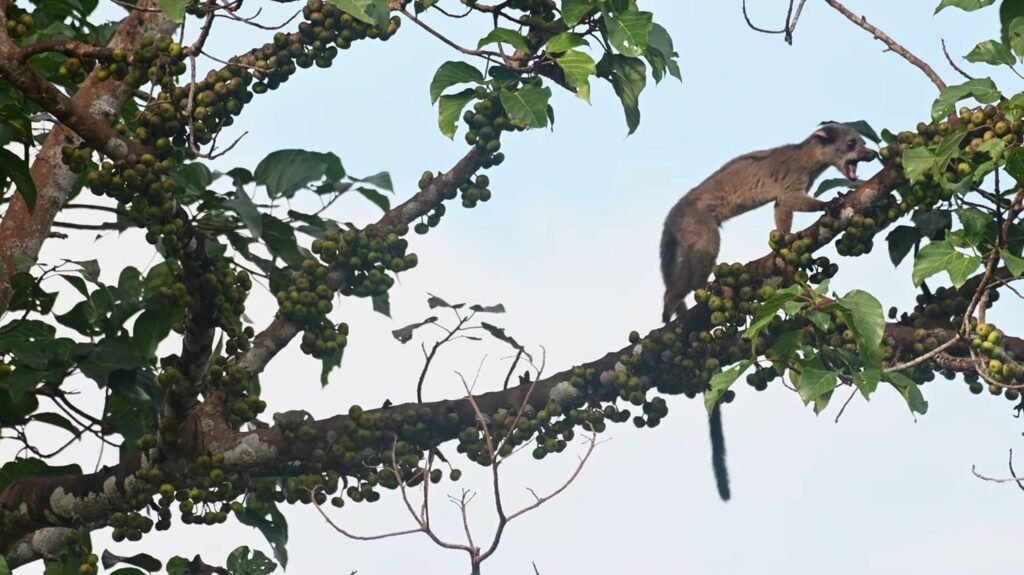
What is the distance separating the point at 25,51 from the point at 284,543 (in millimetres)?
2170

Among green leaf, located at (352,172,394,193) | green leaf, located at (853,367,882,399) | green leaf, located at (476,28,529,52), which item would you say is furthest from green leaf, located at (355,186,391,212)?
green leaf, located at (853,367,882,399)

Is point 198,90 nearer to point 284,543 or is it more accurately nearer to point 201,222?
point 201,222

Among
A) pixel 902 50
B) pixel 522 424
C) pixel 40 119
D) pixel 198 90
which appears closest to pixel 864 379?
pixel 522 424

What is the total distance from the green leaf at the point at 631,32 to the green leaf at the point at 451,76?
0.50 metres

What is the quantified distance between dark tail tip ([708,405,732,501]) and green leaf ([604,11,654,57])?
6.61 ft

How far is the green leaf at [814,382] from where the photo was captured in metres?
3.40

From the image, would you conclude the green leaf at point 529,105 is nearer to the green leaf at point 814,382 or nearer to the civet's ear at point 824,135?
the green leaf at point 814,382

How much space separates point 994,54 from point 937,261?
773mm

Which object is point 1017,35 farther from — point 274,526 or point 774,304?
point 274,526

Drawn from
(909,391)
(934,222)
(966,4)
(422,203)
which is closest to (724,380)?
(909,391)

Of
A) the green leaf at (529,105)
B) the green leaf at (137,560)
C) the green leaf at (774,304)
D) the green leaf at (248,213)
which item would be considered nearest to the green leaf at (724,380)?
the green leaf at (774,304)

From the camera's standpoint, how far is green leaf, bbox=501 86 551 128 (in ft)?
12.8

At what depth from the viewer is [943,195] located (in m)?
3.89

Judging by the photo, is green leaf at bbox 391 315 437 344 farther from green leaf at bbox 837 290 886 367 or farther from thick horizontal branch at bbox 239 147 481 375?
Answer: green leaf at bbox 837 290 886 367
